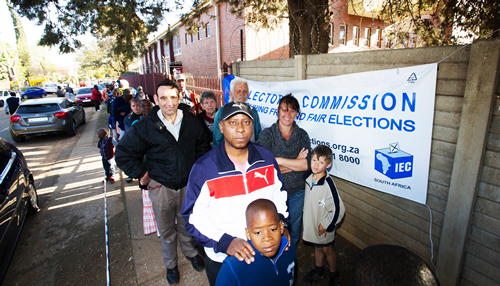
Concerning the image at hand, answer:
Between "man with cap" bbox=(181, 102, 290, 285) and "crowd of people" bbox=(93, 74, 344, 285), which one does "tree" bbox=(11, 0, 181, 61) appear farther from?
"man with cap" bbox=(181, 102, 290, 285)

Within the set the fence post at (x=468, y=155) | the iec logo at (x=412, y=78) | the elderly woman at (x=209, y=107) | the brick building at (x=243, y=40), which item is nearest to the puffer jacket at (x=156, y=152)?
the elderly woman at (x=209, y=107)

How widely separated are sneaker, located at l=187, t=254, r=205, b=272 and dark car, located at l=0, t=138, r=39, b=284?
2042 millimetres

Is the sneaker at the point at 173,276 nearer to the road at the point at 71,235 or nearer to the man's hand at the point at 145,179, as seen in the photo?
the road at the point at 71,235

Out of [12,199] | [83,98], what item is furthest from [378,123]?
[83,98]

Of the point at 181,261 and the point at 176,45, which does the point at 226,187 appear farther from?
the point at 176,45

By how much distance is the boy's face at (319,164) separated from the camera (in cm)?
248

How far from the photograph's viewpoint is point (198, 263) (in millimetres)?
3199

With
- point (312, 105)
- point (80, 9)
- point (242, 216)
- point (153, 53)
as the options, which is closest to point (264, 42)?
point (80, 9)

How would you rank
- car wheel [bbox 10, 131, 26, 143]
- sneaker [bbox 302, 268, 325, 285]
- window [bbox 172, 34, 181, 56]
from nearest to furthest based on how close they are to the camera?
sneaker [bbox 302, 268, 325, 285] → car wheel [bbox 10, 131, 26, 143] → window [bbox 172, 34, 181, 56]

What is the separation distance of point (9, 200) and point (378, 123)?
15.1 feet

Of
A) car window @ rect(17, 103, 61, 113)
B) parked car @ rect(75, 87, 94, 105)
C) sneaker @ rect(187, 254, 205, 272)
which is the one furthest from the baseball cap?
parked car @ rect(75, 87, 94, 105)

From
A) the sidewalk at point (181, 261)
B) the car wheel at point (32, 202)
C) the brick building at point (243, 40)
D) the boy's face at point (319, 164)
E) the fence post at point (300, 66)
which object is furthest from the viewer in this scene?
the brick building at point (243, 40)

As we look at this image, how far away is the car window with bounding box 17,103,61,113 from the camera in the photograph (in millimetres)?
9648

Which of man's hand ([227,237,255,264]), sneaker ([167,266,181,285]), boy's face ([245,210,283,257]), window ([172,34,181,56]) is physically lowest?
sneaker ([167,266,181,285])
